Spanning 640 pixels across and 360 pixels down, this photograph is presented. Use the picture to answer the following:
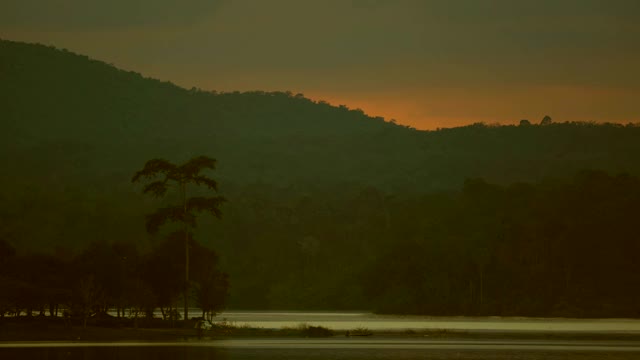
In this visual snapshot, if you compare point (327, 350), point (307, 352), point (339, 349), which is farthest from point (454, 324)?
point (307, 352)

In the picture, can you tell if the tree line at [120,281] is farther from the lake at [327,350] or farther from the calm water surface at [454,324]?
the lake at [327,350]

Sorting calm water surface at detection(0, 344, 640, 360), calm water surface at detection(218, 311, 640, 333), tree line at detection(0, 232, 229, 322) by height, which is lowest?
calm water surface at detection(0, 344, 640, 360)

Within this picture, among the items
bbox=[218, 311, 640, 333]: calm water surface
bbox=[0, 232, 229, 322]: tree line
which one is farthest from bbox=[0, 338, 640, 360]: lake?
bbox=[218, 311, 640, 333]: calm water surface

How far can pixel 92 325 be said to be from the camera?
7569 cm

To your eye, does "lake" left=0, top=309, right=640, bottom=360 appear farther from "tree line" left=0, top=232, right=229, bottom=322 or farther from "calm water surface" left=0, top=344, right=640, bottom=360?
"tree line" left=0, top=232, right=229, bottom=322

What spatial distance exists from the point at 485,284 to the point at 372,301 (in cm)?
1384

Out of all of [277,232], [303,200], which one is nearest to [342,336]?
[277,232]

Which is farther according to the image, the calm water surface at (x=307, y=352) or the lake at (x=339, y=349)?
the lake at (x=339, y=349)

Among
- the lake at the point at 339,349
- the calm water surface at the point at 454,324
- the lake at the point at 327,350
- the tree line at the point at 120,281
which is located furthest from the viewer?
the calm water surface at the point at 454,324

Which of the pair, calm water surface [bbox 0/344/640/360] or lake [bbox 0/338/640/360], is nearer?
calm water surface [bbox 0/344/640/360]

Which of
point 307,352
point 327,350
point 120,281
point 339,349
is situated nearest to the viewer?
point 307,352

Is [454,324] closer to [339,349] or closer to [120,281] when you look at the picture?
[120,281]

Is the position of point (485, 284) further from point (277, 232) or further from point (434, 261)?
point (277, 232)

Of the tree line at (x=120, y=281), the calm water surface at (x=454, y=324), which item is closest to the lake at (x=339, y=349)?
the tree line at (x=120, y=281)
